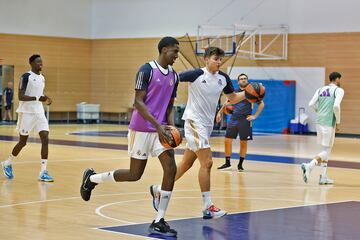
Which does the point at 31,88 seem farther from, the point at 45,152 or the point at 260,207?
the point at 260,207

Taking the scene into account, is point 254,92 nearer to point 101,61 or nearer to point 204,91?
point 204,91

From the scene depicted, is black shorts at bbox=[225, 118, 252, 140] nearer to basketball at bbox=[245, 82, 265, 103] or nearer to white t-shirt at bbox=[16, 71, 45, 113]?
white t-shirt at bbox=[16, 71, 45, 113]

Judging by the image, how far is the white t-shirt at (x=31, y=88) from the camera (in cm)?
1286

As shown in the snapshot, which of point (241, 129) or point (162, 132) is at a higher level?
point (162, 132)

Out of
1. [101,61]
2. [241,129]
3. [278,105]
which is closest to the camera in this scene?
[241,129]

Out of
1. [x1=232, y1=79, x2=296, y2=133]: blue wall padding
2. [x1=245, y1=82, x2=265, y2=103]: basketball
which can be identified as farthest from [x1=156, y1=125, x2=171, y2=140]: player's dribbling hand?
[x1=232, y1=79, x2=296, y2=133]: blue wall padding

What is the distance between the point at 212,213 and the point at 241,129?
6947mm

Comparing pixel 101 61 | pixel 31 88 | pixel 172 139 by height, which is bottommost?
pixel 172 139

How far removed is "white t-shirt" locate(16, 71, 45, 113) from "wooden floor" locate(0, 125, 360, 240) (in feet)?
3.95

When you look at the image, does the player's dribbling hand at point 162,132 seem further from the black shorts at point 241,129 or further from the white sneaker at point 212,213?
the black shorts at point 241,129

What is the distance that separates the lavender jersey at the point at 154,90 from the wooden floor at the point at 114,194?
1.26 meters

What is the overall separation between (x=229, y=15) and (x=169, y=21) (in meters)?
3.30

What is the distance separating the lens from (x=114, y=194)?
11.5 m

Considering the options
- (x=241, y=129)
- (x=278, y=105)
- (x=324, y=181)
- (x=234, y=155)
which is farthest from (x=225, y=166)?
(x=278, y=105)
